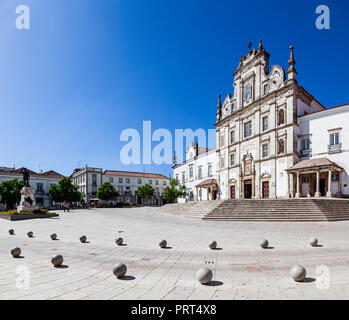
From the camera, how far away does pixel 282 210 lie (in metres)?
18.2

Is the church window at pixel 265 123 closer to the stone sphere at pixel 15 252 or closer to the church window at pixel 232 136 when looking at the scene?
the church window at pixel 232 136

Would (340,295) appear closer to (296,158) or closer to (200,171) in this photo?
(296,158)

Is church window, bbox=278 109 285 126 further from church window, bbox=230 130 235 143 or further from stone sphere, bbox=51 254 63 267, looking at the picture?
stone sphere, bbox=51 254 63 267

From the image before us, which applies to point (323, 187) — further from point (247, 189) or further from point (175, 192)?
point (175, 192)

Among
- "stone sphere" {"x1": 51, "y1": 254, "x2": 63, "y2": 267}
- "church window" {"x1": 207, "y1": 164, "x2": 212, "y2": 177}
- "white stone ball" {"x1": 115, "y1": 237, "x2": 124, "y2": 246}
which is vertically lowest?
"white stone ball" {"x1": 115, "y1": 237, "x2": 124, "y2": 246}

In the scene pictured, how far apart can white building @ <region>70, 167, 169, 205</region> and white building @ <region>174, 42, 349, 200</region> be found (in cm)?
3537

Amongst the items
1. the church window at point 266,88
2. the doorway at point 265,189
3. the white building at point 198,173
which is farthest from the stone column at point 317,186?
the white building at point 198,173

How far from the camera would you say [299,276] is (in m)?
4.60

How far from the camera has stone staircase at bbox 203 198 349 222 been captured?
56.0 feet

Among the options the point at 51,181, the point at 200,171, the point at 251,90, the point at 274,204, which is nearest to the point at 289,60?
the point at 251,90

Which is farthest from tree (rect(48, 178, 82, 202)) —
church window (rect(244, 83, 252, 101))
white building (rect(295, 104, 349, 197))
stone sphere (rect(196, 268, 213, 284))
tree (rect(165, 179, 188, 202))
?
stone sphere (rect(196, 268, 213, 284))

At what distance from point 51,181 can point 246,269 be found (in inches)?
2588

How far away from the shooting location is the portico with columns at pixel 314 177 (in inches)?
975

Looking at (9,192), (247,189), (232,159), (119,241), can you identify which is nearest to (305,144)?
(247,189)
